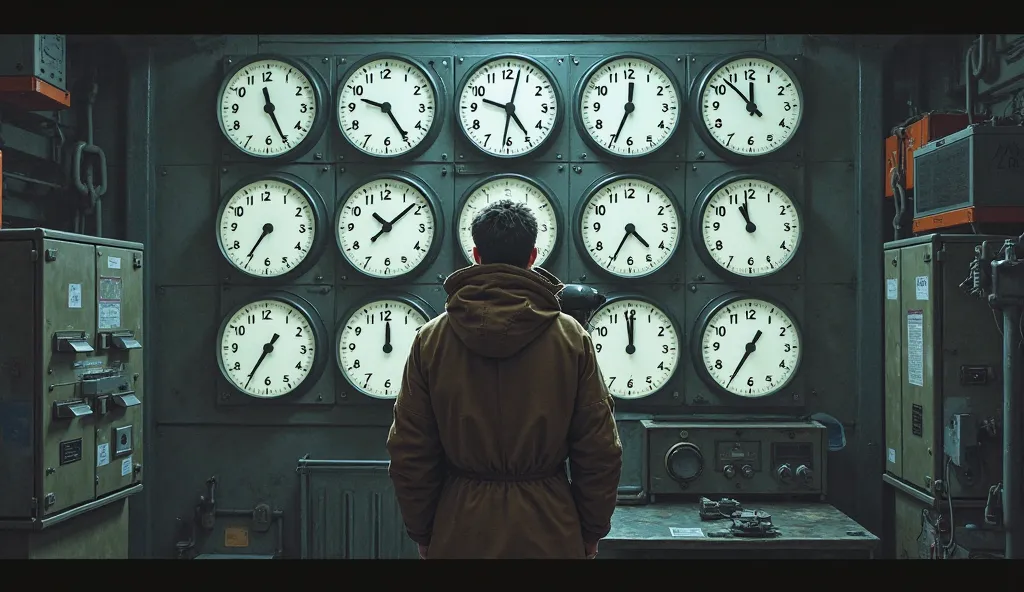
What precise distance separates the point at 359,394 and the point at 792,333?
2.19m

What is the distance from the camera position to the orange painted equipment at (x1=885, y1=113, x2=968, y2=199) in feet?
11.7

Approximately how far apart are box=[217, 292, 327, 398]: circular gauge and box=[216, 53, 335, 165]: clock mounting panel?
72cm

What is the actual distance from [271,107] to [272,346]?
1.22m

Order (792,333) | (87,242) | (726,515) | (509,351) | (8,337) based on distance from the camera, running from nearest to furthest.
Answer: (509,351), (8,337), (87,242), (726,515), (792,333)

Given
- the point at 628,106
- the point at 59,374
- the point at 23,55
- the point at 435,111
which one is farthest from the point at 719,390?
the point at 23,55

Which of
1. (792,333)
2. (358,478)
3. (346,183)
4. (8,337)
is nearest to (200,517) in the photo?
(358,478)

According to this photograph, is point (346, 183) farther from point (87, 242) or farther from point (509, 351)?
point (509, 351)

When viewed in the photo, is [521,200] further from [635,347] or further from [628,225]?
[635,347]

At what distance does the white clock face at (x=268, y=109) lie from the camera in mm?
4020

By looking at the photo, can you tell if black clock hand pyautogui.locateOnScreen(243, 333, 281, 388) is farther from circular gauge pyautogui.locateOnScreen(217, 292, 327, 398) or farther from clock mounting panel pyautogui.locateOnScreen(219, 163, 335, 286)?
clock mounting panel pyautogui.locateOnScreen(219, 163, 335, 286)

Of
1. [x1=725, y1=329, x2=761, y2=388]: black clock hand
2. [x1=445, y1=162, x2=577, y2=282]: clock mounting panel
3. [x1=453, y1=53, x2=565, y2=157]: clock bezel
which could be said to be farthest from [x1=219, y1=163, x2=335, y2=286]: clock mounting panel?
[x1=725, y1=329, x2=761, y2=388]: black clock hand

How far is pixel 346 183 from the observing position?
4.04 metres

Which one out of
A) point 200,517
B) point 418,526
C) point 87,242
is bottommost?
point 200,517

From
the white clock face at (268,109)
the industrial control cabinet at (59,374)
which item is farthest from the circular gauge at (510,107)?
the industrial control cabinet at (59,374)
